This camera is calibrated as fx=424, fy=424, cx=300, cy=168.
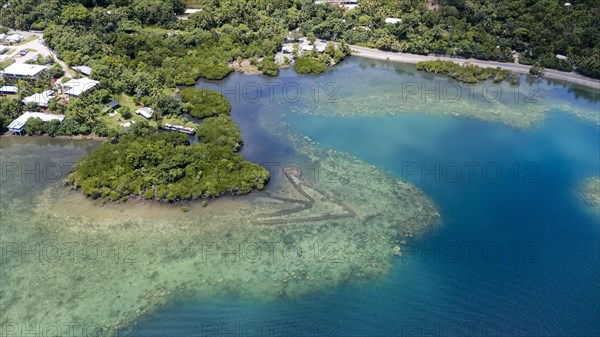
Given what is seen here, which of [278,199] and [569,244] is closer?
[569,244]

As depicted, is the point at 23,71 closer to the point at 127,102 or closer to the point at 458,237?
the point at 127,102

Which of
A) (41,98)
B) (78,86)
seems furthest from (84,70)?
(41,98)

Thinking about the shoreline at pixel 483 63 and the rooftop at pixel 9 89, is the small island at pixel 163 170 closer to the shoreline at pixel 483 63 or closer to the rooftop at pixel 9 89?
the rooftop at pixel 9 89

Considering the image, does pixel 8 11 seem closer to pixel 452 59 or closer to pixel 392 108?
pixel 392 108

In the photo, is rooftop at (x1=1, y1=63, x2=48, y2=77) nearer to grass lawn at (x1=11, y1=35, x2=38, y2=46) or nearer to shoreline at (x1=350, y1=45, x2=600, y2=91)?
grass lawn at (x1=11, y1=35, x2=38, y2=46)

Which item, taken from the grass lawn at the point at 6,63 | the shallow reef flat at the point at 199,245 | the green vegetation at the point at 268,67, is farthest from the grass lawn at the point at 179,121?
the grass lawn at the point at 6,63

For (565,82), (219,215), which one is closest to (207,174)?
(219,215)
